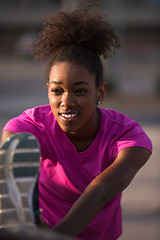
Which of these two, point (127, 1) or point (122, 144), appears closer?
point (122, 144)

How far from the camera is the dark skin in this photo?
170cm

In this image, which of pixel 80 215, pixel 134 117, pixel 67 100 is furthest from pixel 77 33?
pixel 134 117

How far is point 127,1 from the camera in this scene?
32750 millimetres

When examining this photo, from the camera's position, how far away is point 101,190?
176cm

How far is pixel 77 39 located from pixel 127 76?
19.2 meters

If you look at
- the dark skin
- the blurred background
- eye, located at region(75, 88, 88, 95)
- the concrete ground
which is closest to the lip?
the dark skin

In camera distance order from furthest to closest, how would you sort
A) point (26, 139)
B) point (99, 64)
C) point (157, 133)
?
point (157, 133) < point (99, 64) < point (26, 139)

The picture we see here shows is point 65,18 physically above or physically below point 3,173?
above

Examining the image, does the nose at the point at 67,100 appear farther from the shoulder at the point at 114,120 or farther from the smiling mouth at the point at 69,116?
the shoulder at the point at 114,120

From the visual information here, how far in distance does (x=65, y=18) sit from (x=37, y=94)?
12294 millimetres

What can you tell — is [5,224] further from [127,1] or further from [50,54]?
[127,1]

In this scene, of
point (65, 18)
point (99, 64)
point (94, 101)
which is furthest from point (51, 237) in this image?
point (65, 18)

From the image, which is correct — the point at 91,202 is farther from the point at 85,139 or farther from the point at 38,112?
the point at 38,112

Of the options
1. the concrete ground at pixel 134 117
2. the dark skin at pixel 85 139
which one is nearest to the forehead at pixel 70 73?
the dark skin at pixel 85 139
